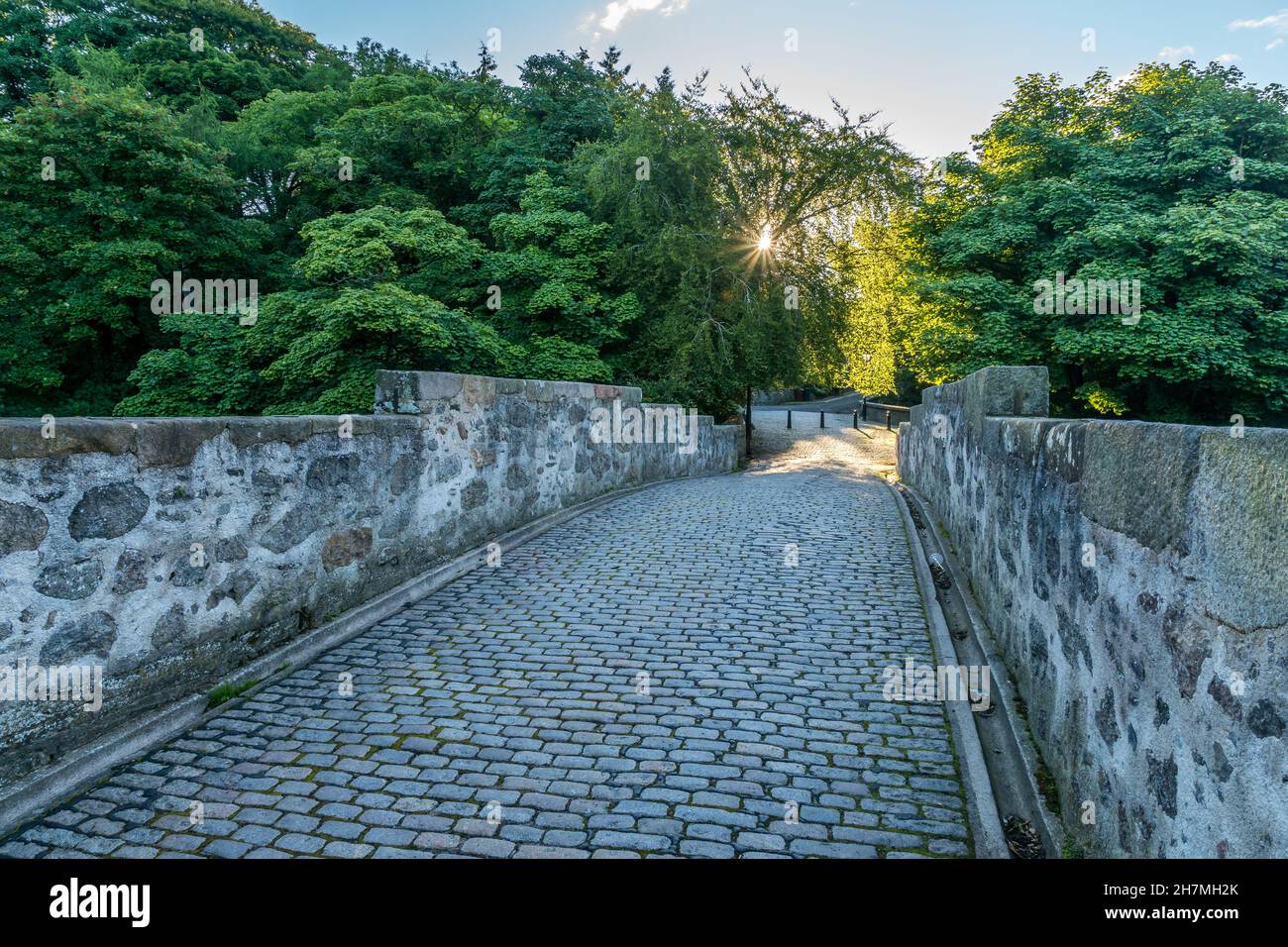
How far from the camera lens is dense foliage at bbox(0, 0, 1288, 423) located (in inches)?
663

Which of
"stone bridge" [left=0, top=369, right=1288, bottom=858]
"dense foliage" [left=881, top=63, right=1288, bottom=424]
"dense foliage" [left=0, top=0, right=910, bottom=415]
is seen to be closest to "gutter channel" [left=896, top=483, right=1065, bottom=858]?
"stone bridge" [left=0, top=369, right=1288, bottom=858]

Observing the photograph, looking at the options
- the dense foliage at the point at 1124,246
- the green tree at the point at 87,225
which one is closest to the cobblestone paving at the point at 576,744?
the dense foliage at the point at 1124,246

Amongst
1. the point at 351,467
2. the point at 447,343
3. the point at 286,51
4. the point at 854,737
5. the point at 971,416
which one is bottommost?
the point at 854,737

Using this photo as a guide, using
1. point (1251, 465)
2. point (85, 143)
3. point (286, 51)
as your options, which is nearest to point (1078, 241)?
point (1251, 465)

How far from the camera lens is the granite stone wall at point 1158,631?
1606 millimetres

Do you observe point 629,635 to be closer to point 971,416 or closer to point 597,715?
point 597,715

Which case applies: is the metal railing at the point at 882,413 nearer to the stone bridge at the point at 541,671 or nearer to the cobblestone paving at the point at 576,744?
the cobblestone paving at the point at 576,744

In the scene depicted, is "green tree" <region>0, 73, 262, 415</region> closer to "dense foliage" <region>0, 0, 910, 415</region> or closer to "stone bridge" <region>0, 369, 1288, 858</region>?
"dense foliage" <region>0, 0, 910, 415</region>

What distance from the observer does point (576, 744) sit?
143 inches

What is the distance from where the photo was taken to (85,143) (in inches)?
704

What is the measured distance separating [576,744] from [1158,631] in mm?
2617

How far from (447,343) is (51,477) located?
11754mm

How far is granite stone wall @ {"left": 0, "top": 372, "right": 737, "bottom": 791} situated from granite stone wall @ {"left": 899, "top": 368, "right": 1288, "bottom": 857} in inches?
171

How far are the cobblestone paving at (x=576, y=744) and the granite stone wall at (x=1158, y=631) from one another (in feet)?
2.39
